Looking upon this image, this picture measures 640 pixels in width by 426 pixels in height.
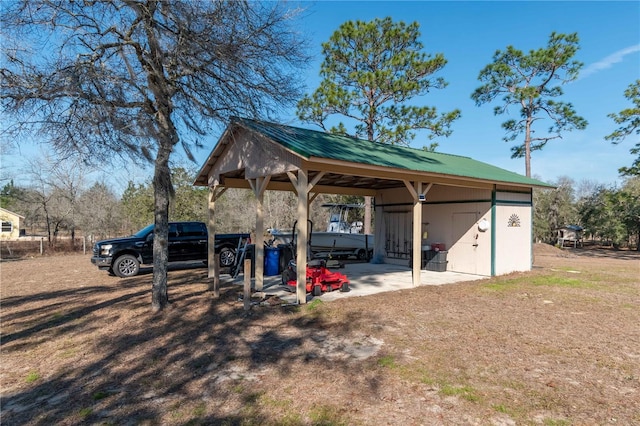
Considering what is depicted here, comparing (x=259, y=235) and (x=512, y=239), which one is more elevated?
(x=259, y=235)

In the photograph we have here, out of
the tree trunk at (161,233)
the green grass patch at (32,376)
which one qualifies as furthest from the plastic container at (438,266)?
the green grass patch at (32,376)

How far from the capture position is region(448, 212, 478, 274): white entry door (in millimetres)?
11820

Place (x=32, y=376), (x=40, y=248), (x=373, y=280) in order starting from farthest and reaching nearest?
(x=40, y=248) < (x=373, y=280) < (x=32, y=376)

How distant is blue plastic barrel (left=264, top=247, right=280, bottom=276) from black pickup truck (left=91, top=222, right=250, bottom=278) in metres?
0.86

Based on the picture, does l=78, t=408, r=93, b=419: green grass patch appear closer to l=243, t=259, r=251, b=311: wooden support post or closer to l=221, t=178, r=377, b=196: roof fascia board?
l=243, t=259, r=251, b=311: wooden support post

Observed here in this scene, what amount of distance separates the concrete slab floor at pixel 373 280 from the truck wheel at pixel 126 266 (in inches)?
128

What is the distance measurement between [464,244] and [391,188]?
135 inches

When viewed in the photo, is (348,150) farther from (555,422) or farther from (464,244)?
(555,422)

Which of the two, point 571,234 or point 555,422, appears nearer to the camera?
point 555,422

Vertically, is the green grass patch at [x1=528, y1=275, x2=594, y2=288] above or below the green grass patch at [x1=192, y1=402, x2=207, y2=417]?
above

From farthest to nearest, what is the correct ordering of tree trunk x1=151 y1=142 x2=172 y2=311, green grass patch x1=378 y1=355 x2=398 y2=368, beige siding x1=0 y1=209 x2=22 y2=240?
beige siding x1=0 y1=209 x2=22 y2=240 → tree trunk x1=151 y1=142 x2=172 y2=311 → green grass patch x1=378 y1=355 x2=398 y2=368

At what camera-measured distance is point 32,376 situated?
14.4ft

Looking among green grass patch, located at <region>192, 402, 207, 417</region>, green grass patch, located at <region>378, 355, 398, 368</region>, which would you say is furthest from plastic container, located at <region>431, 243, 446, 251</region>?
green grass patch, located at <region>192, 402, 207, 417</region>

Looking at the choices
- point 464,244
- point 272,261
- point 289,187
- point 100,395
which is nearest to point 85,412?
point 100,395
